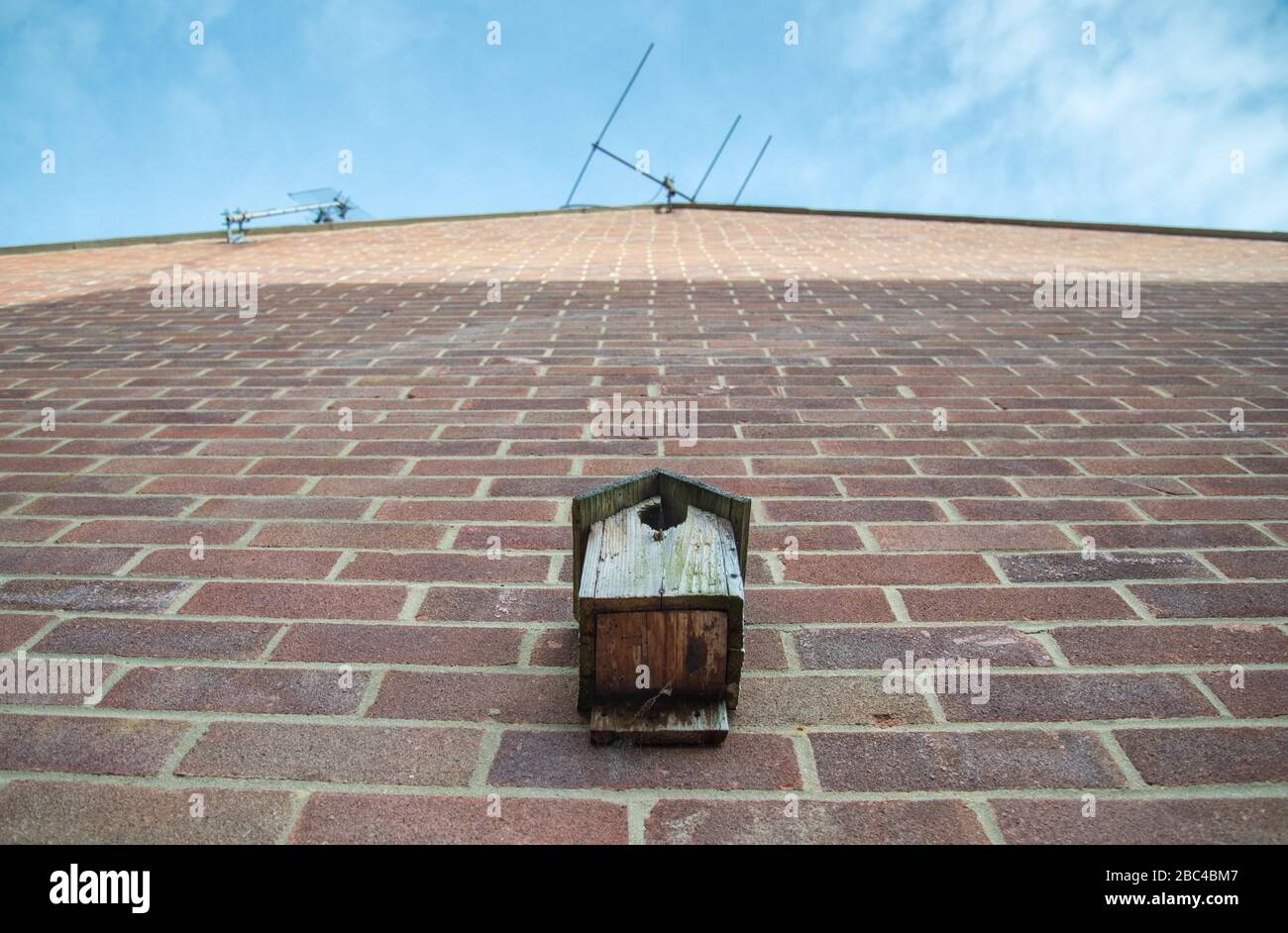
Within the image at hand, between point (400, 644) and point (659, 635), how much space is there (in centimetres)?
55

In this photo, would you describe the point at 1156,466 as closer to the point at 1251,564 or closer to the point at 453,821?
the point at 1251,564

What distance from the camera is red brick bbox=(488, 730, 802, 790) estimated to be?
117 centimetres

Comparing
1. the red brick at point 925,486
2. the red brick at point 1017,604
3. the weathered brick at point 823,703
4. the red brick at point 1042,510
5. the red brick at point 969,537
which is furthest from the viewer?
the red brick at point 925,486

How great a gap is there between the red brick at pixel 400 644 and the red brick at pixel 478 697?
0.16ft

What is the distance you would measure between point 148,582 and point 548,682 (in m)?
0.95

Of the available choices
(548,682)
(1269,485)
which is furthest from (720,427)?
(1269,485)

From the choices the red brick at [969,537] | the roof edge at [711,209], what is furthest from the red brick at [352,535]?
the roof edge at [711,209]

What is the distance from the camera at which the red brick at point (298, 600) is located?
5.17ft

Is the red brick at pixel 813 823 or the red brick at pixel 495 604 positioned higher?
the red brick at pixel 495 604

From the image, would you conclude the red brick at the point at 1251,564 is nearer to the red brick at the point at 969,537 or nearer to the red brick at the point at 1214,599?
the red brick at the point at 1214,599

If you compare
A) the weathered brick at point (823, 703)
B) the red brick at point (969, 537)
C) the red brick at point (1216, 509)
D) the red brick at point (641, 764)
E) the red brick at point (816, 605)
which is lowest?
the red brick at point (641, 764)

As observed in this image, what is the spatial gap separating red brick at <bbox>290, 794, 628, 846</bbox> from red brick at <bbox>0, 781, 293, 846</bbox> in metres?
0.06

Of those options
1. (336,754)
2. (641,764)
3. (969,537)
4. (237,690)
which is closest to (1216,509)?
(969,537)

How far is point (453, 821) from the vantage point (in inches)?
43.9
